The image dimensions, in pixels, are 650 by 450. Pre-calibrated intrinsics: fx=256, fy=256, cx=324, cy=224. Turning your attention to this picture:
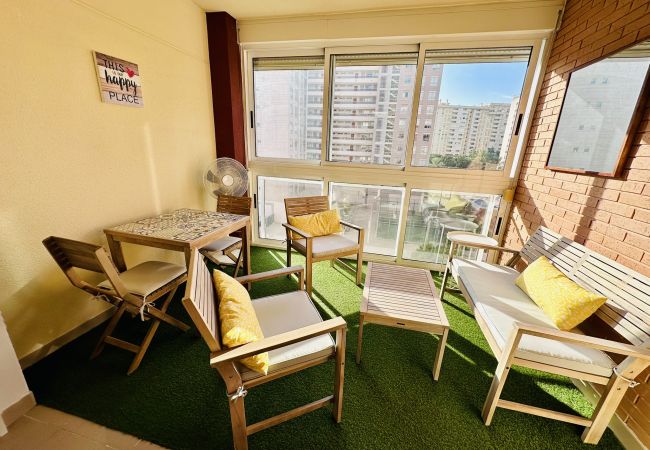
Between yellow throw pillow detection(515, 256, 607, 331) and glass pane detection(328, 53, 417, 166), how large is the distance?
1.82 meters

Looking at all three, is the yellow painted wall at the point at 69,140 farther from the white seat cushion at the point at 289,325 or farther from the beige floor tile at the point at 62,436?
the white seat cushion at the point at 289,325

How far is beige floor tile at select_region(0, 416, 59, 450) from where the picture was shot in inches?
51.8

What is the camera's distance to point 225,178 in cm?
304

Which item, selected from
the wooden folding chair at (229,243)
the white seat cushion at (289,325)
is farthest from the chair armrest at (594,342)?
the wooden folding chair at (229,243)

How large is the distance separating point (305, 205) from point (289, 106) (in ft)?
4.56

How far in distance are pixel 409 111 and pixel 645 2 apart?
5.76 ft

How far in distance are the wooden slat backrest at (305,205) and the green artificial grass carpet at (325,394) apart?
160cm

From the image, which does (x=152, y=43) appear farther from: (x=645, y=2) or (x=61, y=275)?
(x=645, y=2)

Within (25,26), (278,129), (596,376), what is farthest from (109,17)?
(596,376)

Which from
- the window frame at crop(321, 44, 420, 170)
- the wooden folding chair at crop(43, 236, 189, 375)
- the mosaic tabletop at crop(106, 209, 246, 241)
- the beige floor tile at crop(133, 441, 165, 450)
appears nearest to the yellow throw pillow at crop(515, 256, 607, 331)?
the window frame at crop(321, 44, 420, 170)

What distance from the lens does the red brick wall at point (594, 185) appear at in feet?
4.97

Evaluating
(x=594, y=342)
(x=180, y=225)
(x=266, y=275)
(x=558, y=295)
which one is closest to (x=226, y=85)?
(x=180, y=225)

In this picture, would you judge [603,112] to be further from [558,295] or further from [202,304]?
[202,304]

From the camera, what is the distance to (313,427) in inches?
57.0
